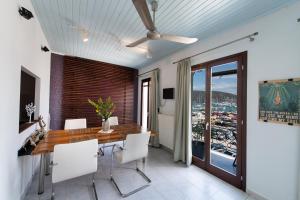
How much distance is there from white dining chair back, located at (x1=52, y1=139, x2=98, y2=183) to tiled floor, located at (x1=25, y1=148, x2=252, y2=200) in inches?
21.2

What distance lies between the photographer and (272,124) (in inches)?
75.2

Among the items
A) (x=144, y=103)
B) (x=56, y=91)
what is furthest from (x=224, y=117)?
(x=56, y=91)

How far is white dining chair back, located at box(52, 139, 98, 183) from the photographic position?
5.22 ft

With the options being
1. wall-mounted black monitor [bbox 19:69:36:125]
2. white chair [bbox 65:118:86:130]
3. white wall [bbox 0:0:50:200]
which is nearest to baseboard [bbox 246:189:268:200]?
white wall [bbox 0:0:50:200]

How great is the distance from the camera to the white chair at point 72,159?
1.59 m

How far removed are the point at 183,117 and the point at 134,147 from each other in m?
1.42

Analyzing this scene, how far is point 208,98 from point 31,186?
3.37 m

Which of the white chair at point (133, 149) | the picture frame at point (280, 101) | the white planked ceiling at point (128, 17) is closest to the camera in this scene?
the picture frame at point (280, 101)

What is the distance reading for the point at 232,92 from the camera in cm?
245

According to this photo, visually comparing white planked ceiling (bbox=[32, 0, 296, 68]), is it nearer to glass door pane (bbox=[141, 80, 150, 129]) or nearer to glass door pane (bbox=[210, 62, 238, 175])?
glass door pane (bbox=[210, 62, 238, 175])

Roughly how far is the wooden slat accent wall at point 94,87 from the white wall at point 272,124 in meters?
3.78

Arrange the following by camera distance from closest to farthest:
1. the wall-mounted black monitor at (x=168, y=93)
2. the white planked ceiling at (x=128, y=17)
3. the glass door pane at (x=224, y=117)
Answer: the white planked ceiling at (x=128, y=17)
the glass door pane at (x=224, y=117)
the wall-mounted black monitor at (x=168, y=93)

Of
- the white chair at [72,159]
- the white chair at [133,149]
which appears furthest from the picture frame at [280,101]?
the white chair at [72,159]

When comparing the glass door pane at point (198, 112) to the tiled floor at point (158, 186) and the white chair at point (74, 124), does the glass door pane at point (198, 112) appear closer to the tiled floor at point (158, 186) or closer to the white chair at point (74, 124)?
the tiled floor at point (158, 186)
